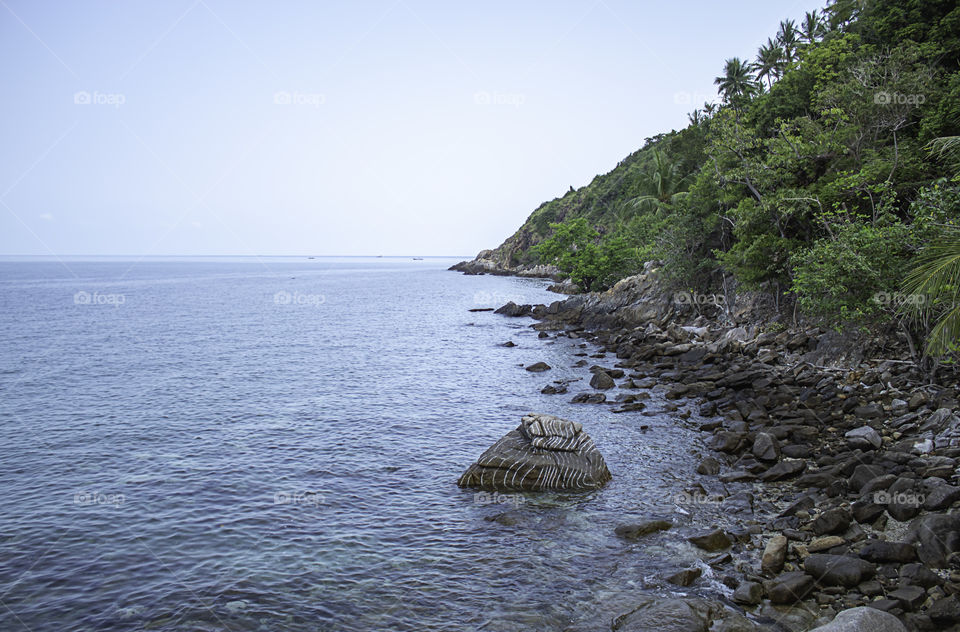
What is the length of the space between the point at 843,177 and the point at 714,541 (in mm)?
23006

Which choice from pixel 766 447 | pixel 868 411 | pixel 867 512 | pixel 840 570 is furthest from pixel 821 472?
pixel 840 570

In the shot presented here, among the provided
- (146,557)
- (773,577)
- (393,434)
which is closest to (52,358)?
(393,434)

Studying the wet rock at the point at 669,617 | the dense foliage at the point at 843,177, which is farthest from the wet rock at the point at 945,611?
the dense foliage at the point at 843,177

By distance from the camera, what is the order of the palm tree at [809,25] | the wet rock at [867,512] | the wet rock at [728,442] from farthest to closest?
the palm tree at [809,25]
the wet rock at [728,442]
the wet rock at [867,512]

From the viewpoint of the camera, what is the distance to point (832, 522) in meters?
13.3

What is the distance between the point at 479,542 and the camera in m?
15.1

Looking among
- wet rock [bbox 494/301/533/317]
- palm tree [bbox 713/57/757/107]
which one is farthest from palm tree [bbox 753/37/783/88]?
wet rock [bbox 494/301/533/317]

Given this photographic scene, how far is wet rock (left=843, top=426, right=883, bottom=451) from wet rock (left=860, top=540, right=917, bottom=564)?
6.92 metres

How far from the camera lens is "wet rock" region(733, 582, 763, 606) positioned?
37.3 ft

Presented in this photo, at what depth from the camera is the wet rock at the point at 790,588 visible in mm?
11172

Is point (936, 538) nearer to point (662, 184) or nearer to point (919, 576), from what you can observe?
point (919, 576)

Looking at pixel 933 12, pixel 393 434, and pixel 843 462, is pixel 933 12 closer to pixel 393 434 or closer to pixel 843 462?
pixel 843 462

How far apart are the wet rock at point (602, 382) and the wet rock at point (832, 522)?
60.9ft

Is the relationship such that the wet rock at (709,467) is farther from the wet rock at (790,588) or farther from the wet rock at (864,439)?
the wet rock at (790,588)
